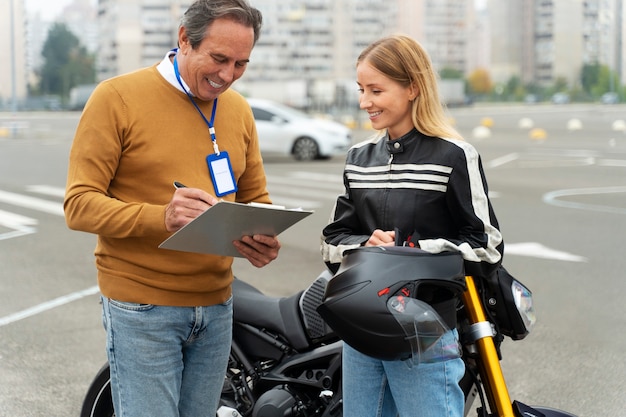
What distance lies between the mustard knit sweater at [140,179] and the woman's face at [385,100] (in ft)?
1.56

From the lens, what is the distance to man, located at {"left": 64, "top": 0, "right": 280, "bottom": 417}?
8.22ft

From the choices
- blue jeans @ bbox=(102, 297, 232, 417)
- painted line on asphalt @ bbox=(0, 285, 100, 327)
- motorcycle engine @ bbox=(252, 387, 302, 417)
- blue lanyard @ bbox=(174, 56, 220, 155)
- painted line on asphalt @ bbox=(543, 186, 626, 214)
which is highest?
blue lanyard @ bbox=(174, 56, 220, 155)

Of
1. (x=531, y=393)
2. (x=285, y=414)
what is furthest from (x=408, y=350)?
(x=531, y=393)

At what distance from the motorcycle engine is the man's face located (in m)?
1.33

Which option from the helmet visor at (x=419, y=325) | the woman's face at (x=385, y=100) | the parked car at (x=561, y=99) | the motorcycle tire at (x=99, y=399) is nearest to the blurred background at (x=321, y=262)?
the woman's face at (x=385, y=100)

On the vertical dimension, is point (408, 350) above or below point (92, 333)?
above

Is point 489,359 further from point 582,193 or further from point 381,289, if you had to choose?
point 582,193

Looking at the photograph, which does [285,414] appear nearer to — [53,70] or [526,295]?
[526,295]

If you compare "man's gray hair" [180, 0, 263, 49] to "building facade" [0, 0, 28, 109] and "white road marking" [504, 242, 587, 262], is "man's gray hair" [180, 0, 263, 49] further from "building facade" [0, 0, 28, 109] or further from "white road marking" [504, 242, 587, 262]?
"building facade" [0, 0, 28, 109]

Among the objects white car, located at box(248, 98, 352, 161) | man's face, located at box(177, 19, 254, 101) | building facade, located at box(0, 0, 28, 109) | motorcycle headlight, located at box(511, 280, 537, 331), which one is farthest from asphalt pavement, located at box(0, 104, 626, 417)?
building facade, located at box(0, 0, 28, 109)

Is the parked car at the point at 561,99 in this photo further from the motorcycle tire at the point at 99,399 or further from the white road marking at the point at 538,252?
the motorcycle tire at the point at 99,399

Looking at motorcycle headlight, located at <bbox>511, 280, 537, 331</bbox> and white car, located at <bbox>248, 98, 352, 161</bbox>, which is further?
white car, located at <bbox>248, 98, 352, 161</bbox>

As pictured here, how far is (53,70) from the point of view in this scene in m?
133

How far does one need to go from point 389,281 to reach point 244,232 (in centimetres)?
47
